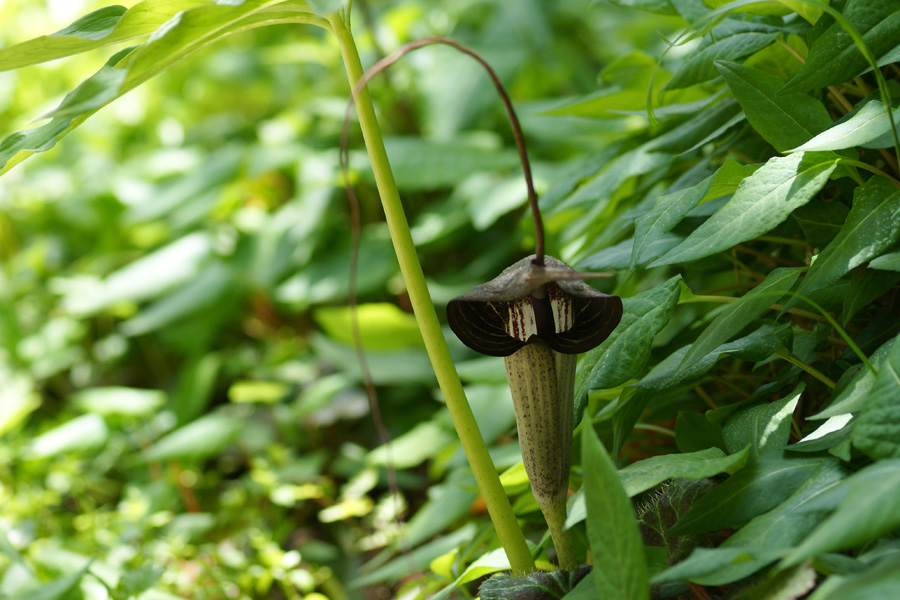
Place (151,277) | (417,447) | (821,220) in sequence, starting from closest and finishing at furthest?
(821,220)
(417,447)
(151,277)

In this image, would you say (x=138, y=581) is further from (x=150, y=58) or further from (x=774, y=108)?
(x=774, y=108)

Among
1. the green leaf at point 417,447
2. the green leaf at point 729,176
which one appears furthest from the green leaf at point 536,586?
the green leaf at point 417,447

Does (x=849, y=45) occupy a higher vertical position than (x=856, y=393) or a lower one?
higher

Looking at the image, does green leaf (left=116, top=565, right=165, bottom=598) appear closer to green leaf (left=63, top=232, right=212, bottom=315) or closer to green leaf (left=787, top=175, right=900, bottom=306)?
green leaf (left=787, top=175, right=900, bottom=306)

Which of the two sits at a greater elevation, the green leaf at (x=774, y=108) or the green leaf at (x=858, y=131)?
the green leaf at (x=774, y=108)

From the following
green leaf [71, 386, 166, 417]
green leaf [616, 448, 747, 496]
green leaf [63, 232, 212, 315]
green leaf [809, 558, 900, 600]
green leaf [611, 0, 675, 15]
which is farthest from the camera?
green leaf [63, 232, 212, 315]

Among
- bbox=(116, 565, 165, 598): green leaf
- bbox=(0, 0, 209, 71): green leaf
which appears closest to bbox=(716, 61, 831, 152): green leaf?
bbox=(0, 0, 209, 71): green leaf

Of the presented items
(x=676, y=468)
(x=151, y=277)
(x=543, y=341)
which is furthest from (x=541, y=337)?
(x=151, y=277)

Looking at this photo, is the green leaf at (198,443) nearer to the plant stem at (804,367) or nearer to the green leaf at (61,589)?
the green leaf at (61,589)
